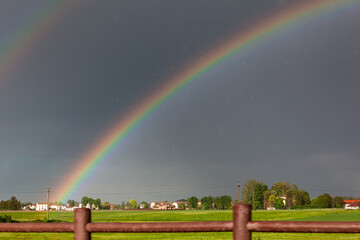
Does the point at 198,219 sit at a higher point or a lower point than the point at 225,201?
higher

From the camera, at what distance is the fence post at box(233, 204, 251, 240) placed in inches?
179

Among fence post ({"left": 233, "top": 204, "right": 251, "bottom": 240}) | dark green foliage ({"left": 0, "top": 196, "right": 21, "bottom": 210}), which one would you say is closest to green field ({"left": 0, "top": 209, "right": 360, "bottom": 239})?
fence post ({"left": 233, "top": 204, "right": 251, "bottom": 240})

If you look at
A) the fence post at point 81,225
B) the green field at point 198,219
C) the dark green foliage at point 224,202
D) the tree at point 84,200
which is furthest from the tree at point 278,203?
the fence post at point 81,225

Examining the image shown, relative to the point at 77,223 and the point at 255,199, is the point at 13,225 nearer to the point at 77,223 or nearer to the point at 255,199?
the point at 77,223

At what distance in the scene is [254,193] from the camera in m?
162

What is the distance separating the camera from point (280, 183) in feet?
566

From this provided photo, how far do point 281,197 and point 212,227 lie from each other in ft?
586

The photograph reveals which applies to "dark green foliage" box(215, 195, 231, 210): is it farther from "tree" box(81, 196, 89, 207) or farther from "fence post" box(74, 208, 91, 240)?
"fence post" box(74, 208, 91, 240)

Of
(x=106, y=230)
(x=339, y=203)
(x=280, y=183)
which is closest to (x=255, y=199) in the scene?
(x=280, y=183)

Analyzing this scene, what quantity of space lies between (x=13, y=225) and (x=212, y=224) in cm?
273

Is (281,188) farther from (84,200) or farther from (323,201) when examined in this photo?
(84,200)

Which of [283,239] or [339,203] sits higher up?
[283,239]

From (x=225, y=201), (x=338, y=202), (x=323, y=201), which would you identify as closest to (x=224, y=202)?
(x=225, y=201)

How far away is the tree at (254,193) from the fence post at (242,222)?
159m
